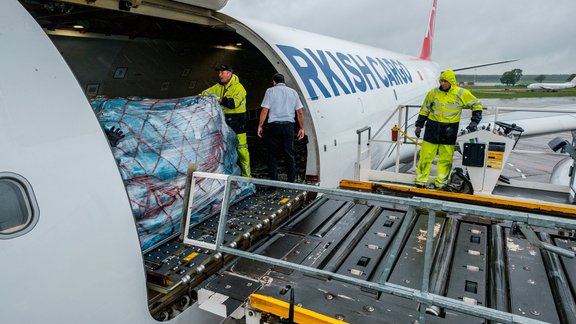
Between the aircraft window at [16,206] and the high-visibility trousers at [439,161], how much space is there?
219 inches

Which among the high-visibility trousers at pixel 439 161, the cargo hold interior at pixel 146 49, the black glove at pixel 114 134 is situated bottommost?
the high-visibility trousers at pixel 439 161

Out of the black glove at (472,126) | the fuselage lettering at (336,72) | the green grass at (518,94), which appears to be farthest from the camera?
the green grass at (518,94)

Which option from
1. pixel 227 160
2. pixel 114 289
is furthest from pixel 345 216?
pixel 114 289

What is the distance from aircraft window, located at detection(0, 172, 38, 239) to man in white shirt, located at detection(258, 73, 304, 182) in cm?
344

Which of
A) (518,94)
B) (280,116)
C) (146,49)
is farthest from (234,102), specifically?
(518,94)

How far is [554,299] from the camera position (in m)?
2.58

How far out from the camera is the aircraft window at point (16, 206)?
174cm

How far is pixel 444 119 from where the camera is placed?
230 inches

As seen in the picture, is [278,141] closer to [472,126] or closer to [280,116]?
[280,116]

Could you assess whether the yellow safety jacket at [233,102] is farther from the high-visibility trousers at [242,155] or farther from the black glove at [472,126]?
the black glove at [472,126]

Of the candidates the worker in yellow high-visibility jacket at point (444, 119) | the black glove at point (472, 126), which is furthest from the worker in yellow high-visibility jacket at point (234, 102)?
the black glove at point (472, 126)

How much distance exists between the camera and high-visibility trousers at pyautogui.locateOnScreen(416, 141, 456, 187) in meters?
5.98

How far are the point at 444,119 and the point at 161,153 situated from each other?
14.4 feet

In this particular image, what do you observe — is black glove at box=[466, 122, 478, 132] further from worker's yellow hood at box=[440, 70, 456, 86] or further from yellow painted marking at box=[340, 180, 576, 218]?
yellow painted marking at box=[340, 180, 576, 218]
